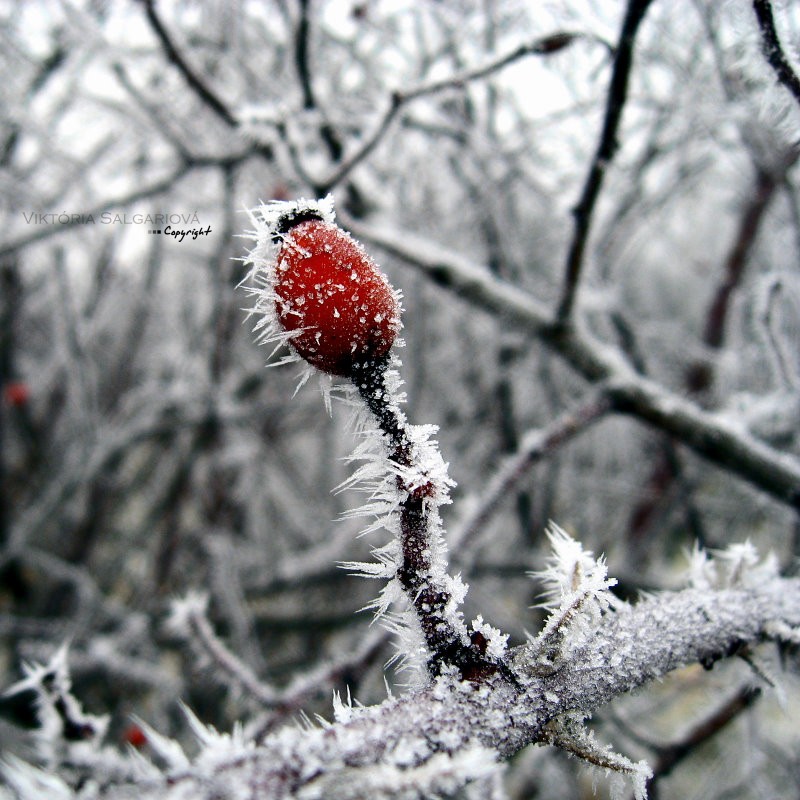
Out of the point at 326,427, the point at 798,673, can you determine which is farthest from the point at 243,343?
the point at 798,673

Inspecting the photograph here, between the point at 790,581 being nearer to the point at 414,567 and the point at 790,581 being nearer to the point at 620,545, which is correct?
the point at 414,567

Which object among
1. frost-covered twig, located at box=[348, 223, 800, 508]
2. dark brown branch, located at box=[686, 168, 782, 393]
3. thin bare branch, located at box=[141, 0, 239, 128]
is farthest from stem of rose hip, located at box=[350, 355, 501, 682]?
dark brown branch, located at box=[686, 168, 782, 393]

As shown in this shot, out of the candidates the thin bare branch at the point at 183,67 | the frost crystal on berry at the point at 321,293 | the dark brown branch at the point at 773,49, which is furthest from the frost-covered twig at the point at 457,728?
the thin bare branch at the point at 183,67

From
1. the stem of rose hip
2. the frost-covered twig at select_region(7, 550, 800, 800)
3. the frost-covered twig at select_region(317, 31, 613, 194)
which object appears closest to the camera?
the frost-covered twig at select_region(7, 550, 800, 800)

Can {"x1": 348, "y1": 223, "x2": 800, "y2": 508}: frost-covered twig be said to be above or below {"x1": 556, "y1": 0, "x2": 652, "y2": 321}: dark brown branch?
below

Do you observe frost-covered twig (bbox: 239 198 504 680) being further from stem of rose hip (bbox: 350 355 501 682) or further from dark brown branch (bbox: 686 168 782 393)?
dark brown branch (bbox: 686 168 782 393)

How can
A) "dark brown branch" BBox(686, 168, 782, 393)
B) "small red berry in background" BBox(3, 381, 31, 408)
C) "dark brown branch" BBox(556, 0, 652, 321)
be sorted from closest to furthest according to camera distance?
"dark brown branch" BBox(556, 0, 652, 321) → "dark brown branch" BBox(686, 168, 782, 393) → "small red berry in background" BBox(3, 381, 31, 408)
